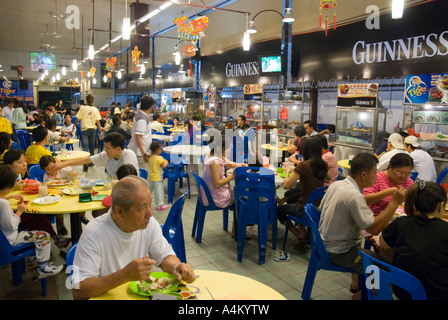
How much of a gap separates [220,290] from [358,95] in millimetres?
7384

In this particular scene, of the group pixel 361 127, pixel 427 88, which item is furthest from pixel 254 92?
pixel 427 88

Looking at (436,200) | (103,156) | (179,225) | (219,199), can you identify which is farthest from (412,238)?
(103,156)

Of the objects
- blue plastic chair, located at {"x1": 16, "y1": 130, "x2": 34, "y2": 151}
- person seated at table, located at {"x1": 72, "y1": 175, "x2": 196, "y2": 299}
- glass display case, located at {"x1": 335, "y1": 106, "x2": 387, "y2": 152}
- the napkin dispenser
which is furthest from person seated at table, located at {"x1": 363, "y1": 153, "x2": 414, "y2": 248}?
blue plastic chair, located at {"x1": 16, "y1": 130, "x2": 34, "y2": 151}

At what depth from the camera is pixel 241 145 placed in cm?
855

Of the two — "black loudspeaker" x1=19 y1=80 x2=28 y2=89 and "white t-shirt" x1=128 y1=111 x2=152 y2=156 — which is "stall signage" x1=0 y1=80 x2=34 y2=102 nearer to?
"black loudspeaker" x1=19 y1=80 x2=28 y2=89

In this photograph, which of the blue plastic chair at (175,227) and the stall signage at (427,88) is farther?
the stall signage at (427,88)

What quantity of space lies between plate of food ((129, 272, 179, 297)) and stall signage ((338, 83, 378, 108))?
23.7ft

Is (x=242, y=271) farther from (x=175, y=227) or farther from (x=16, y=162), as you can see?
(x=16, y=162)

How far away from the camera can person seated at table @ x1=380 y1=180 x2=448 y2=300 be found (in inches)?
83.0

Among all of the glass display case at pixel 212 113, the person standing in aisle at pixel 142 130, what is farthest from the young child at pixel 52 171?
the glass display case at pixel 212 113

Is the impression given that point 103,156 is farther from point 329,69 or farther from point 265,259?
point 329,69

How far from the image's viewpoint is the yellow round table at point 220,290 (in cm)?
181

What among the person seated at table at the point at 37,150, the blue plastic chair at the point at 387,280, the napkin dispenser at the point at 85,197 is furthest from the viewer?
the person seated at table at the point at 37,150

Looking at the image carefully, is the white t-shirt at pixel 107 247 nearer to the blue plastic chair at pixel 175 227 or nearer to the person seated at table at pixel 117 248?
the person seated at table at pixel 117 248
